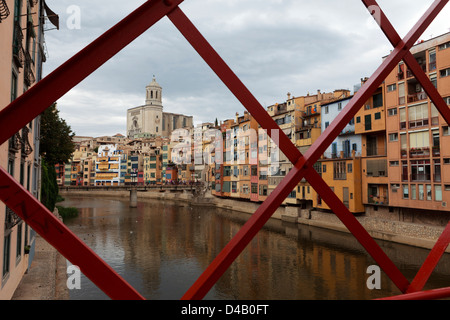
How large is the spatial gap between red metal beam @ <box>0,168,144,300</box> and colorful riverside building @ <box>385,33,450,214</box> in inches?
932

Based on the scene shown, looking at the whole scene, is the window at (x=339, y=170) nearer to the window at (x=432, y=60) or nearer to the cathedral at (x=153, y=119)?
the window at (x=432, y=60)

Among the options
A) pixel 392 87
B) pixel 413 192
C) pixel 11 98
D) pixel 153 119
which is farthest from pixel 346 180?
pixel 153 119

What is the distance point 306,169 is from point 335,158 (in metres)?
30.8

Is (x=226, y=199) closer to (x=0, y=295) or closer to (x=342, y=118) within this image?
(x=0, y=295)

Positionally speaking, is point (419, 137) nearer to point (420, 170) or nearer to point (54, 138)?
point (420, 170)

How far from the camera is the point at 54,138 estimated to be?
30.0 meters

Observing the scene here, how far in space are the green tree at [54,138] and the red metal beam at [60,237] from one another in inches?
1237

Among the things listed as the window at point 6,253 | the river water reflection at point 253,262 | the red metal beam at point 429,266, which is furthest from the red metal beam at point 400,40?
the river water reflection at point 253,262

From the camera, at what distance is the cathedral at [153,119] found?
461 feet

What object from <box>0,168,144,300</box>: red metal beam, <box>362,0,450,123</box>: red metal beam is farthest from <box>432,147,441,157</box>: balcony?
<box>0,168,144,300</box>: red metal beam

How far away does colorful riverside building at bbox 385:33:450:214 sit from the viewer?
2116cm

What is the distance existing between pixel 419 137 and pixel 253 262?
1516 cm

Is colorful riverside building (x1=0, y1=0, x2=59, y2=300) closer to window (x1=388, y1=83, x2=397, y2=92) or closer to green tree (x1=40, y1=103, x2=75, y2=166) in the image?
green tree (x1=40, y1=103, x2=75, y2=166)

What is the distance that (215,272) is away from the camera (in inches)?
54.8
